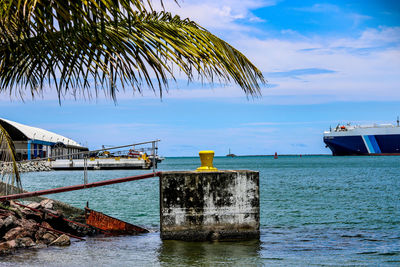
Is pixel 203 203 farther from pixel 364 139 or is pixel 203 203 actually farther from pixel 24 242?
pixel 364 139

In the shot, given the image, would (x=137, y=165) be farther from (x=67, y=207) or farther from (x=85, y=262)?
(x=85, y=262)

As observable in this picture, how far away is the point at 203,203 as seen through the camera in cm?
1122

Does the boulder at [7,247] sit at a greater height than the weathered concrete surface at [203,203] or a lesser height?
lesser

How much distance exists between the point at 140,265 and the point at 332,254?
4.35 meters

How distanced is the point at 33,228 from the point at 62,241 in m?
0.84

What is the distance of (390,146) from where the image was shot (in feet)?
451

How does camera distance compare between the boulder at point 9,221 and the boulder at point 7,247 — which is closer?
the boulder at point 7,247

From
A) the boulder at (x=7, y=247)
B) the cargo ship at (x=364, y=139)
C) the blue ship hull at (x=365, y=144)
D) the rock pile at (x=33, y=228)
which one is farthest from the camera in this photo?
the blue ship hull at (x=365, y=144)

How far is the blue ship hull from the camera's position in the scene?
133 metres

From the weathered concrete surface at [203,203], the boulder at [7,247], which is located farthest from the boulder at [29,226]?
the weathered concrete surface at [203,203]

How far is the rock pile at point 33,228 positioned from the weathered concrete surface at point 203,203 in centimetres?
263

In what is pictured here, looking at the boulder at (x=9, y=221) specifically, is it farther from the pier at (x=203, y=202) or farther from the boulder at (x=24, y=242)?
the pier at (x=203, y=202)

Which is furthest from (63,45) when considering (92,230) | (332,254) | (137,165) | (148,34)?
(137,165)

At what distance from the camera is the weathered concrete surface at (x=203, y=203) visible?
11227 mm
